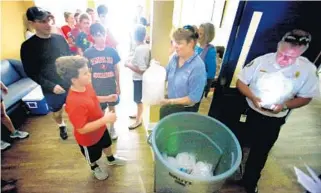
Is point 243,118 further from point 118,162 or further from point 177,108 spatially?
point 118,162

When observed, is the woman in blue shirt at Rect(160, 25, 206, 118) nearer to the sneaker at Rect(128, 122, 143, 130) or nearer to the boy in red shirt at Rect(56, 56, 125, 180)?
the boy in red shirt at Rect(56, 56, 125, 180)

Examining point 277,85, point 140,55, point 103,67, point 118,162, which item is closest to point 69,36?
point 103,67

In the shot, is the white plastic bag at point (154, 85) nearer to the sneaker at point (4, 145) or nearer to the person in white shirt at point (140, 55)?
the person in white shirt at point (140, 55)

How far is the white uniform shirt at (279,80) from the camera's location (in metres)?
1.31

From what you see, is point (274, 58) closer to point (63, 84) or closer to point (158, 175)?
point (158, 175)

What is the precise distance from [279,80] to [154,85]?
0.85 m

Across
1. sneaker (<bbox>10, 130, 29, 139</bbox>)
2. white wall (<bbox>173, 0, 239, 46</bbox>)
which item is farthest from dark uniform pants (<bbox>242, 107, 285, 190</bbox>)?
sneaker (<bbox>10, 130, 29, 139</bbox>)

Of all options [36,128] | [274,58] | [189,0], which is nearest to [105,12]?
[36,128]

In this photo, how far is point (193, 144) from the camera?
5.56ft

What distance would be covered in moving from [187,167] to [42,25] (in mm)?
1686

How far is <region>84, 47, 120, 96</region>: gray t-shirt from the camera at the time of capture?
1893mm

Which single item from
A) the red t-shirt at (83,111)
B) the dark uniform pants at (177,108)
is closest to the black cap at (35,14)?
the red t-shirt at (83,111)

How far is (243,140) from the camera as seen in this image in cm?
214

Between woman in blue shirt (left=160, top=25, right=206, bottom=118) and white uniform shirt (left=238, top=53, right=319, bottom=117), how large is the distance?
1.14 ft
